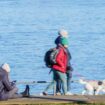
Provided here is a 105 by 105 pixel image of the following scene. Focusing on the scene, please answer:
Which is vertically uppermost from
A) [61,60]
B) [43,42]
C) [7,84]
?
[43,42]

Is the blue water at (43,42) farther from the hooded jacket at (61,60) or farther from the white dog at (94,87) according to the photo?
the hooded jacket at (61,60)

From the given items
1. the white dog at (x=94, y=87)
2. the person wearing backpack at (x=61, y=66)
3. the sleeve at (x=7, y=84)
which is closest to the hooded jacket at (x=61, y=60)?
the person wearing backpack at (x=61, y=66)

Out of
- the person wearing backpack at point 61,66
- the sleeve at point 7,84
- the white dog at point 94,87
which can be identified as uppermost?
the person wearing backpack at point 61,66

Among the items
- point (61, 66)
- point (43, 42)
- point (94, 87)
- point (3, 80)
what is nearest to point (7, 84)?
point (3, 80)

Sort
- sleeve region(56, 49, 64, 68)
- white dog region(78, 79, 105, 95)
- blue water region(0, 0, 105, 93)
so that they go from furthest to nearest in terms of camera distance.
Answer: blue water region(0, 0, 105, 93), white dog region(78, 79, 105, 95), sleeve region(56, 49, 64, 68)

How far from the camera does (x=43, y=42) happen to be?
140ft

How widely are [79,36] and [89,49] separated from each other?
7764 mm

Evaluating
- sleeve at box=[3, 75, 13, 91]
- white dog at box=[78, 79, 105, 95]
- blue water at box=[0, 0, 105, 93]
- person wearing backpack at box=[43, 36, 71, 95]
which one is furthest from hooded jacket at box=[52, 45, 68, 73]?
blue water at box=[0, 0, 105, 93]

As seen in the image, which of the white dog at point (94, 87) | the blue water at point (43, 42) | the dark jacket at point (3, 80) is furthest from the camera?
the blue water at point (43, 42)

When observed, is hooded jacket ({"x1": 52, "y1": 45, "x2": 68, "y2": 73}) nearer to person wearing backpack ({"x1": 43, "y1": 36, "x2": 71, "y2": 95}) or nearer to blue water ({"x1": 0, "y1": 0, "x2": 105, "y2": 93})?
person wearing backpack ({"x1": 43, "y1": 36, "x2": 71, "y2": 95})

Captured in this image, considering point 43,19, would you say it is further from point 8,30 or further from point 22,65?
point 22,65

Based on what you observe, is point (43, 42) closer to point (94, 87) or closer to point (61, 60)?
point (94, 87)

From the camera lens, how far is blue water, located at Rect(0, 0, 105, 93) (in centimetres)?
2949

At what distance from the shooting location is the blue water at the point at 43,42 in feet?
96.7
